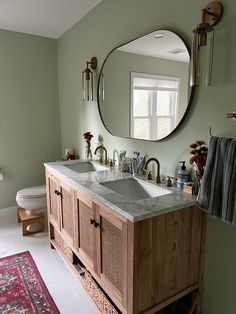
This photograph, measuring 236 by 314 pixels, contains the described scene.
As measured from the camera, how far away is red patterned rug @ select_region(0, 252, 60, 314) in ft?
5.71

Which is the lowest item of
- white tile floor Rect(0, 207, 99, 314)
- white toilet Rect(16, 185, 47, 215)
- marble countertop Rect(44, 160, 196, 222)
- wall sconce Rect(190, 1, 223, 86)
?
white tile floor Rect(0, 207, 99, 314)

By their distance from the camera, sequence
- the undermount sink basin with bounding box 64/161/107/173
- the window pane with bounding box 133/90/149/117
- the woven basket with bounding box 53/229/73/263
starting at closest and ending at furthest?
the window pane with bounding box 133/90/149/117, the woven basket with bounding box 53/229/73/263, the undermount sink basin with bounding box 64/161/107/173

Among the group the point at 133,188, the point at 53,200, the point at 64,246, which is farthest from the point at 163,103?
the point at 64,246

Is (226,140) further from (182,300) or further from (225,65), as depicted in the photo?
(182,300)

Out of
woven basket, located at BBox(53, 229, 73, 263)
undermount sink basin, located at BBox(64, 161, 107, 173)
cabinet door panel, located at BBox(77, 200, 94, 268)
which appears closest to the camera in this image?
cabinet door panel, located at BBox(77, 200, 94, 268)

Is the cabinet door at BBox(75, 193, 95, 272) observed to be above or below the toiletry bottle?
below

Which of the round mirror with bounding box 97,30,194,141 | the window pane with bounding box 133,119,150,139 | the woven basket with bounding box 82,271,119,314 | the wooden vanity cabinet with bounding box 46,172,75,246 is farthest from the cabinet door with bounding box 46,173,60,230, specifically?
the window pane with bounding box 133,119,150,139

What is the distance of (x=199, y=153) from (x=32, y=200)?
2079mm

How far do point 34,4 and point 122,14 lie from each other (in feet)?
3.08

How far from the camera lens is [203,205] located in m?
1.29

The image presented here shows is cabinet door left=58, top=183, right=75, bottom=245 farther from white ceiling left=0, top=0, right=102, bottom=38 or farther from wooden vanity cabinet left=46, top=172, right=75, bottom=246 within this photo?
white ceiling left=0, top=0, right=102, bottom=38

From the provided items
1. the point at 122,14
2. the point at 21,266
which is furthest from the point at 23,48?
the point at 21,266

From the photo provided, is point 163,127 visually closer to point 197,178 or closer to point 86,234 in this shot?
point 197,178

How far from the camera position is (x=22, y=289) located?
1.93 m
